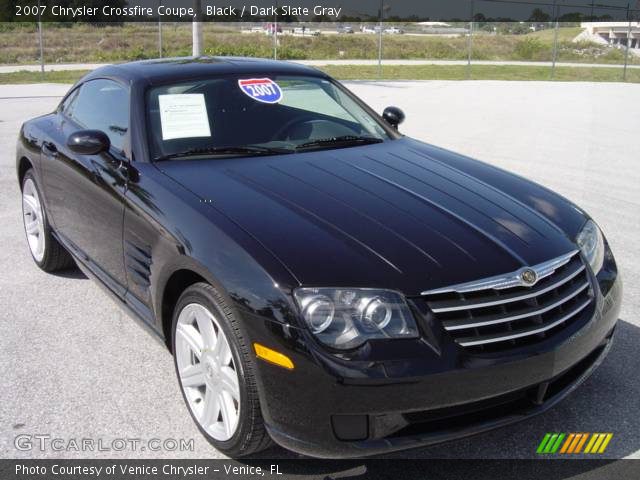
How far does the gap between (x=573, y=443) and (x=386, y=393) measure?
1.08 meters

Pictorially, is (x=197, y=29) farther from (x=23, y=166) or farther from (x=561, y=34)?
(x=561, y=34)

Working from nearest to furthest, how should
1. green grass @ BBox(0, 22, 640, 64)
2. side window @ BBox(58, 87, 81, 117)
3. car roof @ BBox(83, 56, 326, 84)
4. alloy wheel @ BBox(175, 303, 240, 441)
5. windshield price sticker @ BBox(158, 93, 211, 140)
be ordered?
alloy wheel @ BBox(175, 303, 240, 441) → windshield price sticker @ BBox(158, 93, 211, 140) → car roof @ BBox(83, 56, 326, 84) → side window @ BBox(58, 87, 81, 117) → green grass @ BBox(0, 22, 640, 64)

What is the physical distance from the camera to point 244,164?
3488 mm

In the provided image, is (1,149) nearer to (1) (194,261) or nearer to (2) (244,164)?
(2) (244,164)

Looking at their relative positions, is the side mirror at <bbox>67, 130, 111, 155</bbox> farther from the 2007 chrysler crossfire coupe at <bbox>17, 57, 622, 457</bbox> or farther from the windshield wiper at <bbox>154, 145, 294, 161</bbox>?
the windshield wiper at <bbox>154, 145, 294, 161</bbox>

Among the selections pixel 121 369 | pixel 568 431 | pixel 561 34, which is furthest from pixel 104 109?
pixel 561 34

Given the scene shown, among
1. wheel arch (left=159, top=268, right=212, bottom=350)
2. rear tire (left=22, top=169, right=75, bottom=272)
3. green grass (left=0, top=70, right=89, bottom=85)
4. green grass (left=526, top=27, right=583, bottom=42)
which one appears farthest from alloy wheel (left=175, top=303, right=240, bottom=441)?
green grass (left=526, top=27, right=583, bottom=42)

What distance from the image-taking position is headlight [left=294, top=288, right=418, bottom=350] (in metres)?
A: 2.41

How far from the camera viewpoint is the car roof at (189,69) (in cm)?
395

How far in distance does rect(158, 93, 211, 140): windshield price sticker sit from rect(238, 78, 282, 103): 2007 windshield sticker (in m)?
0.31

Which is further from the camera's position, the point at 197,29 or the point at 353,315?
the point at 197,29

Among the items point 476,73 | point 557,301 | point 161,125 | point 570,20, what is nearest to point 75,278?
point 161,125

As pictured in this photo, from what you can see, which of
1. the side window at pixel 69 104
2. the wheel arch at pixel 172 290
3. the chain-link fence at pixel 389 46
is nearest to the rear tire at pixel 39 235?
the side window at pixel 69 104

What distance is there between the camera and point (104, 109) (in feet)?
13.7
